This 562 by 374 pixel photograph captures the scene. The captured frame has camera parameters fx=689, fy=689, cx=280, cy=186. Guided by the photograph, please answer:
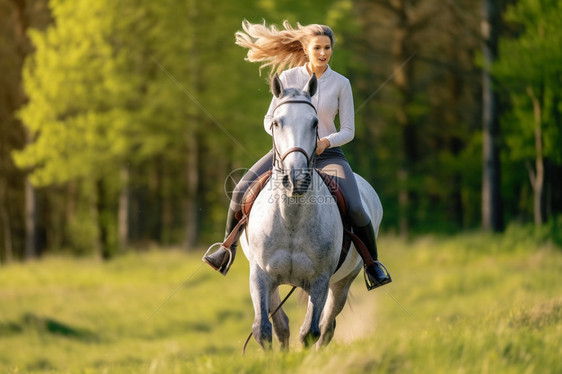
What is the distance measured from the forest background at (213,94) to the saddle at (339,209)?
10190 millimetres

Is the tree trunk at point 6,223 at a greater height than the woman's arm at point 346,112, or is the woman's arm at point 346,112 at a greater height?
the woman's arm at point 346,112

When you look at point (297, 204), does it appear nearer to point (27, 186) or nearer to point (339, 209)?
point (339, 209)

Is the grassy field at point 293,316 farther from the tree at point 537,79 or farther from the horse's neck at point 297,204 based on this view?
the tree at point 537,79

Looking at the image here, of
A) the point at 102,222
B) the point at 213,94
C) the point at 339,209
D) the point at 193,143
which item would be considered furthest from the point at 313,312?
the point at 193,143

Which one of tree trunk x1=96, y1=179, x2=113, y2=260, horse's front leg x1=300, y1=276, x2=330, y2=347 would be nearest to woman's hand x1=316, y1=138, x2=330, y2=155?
horse's front leg x1=300, y1=276, x2=330, y2=347

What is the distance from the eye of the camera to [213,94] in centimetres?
2212

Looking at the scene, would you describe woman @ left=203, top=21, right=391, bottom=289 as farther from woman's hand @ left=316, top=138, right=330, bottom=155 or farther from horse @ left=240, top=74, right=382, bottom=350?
horse @ left=240, top=74, right=382, bottom=350

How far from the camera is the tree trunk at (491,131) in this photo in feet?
67.8

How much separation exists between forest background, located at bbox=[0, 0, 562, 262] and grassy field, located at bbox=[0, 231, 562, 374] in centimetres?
232

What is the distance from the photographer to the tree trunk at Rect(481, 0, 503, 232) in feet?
67.8

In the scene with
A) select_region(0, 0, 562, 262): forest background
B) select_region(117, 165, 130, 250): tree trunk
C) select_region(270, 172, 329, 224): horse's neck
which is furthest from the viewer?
select_region(117, 165, 130, 250): tree trunk

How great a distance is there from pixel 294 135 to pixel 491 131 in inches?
652

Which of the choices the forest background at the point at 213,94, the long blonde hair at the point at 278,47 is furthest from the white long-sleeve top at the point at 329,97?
the forest background at the point at 213,94

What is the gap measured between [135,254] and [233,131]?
504cm
